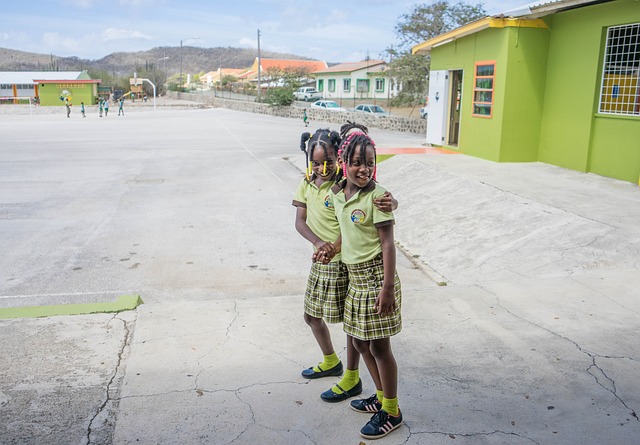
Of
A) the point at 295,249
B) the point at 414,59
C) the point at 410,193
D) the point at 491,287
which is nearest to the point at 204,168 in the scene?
the point at 410,193

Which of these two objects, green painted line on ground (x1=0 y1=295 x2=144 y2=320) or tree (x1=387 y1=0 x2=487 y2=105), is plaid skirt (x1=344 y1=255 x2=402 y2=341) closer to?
green painted line on ground (x1=0 y1=295 x2=144 y2=320)

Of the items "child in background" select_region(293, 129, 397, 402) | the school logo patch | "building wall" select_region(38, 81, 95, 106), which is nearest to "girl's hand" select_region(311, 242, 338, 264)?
"child in background" select_region(293, 129, 397, 402)

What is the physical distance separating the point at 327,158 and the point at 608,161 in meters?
9.87

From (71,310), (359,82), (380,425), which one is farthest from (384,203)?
(359,82)

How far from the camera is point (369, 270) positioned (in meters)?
3.27

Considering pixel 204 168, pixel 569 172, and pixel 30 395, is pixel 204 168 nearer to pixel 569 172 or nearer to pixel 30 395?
pixel 569 172

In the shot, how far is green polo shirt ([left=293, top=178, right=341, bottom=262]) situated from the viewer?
363cm

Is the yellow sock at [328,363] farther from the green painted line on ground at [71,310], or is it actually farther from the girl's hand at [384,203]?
the green painted line on ground at [71,310]

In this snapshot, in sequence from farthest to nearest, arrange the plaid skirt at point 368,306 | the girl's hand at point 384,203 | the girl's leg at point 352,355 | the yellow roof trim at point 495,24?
the yellow roof trim at point 495,24 < the girl's leg at point 352,355 < the plaid skirt at point 368,306 < the girl's hand at point 384,203

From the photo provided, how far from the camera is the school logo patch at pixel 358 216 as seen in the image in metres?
3.16

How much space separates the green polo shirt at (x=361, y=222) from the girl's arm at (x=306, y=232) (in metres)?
0.20

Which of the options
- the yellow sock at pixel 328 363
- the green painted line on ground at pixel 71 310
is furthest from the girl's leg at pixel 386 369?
the green painted line on ground at pixel 71 310

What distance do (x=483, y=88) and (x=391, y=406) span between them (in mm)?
12909

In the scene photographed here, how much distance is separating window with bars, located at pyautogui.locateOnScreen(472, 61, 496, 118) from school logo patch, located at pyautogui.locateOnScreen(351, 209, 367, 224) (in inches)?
478
